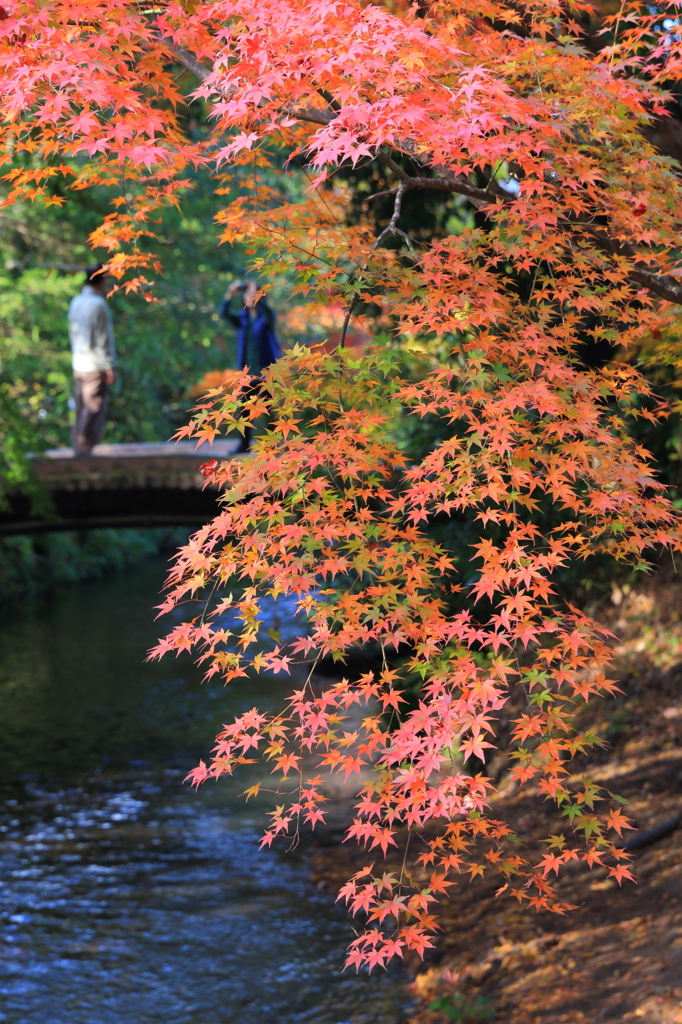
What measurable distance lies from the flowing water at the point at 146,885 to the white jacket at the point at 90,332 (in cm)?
414

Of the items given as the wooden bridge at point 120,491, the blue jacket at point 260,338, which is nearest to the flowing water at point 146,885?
the wooden bridge at point 120,491

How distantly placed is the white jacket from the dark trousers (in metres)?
0.10

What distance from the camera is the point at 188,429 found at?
9.23ft

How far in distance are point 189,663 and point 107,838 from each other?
19.9 feet

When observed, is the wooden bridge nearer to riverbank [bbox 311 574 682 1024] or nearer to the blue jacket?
the blue jacket

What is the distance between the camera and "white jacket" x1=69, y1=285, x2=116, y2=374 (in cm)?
790

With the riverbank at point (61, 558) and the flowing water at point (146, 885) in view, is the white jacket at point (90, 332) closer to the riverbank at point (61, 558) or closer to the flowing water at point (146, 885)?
the flowing water at point (146, 885)

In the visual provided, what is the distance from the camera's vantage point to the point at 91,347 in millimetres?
8055

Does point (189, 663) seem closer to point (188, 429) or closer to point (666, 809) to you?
point (666, 809)

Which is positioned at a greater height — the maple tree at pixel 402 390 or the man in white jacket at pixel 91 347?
the maple tree at pixel 402 390

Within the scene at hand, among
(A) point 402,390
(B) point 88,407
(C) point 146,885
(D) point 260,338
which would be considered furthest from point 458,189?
(C) point 146,885

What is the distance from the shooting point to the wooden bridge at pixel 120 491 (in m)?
8.76

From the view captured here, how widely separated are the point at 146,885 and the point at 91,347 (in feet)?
14.5

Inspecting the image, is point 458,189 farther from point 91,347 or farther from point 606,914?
point 91,347
